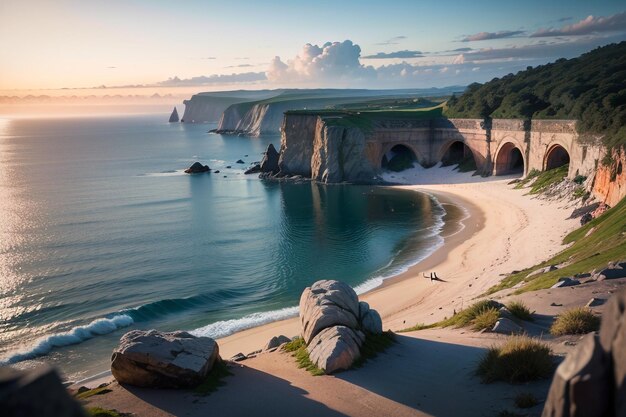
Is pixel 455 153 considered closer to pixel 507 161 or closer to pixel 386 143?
pixel 386 143

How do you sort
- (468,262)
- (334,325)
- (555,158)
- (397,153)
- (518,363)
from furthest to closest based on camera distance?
(397,153)
(555,158)
(468,262)
(334,325)
(518,363)

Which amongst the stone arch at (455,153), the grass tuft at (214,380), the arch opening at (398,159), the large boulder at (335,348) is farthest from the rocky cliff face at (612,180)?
the arch opening at (398,159)

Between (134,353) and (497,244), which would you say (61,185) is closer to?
(497,244)

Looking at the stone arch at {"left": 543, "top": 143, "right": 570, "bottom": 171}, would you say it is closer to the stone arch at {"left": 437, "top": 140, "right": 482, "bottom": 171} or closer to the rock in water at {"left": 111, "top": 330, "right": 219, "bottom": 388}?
the stone arch at {"left": 437, "top": 140, "right": 482, "bottom": 171}

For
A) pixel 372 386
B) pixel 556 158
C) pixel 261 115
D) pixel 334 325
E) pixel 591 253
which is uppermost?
pixel 261 115

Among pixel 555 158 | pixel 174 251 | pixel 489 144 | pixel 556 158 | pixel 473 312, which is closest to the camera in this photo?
pixel 473 312

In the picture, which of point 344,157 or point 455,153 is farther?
point 455,153

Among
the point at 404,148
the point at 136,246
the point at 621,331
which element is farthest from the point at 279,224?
the point at 621,331

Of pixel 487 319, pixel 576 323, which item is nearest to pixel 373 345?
pixel 487 319
